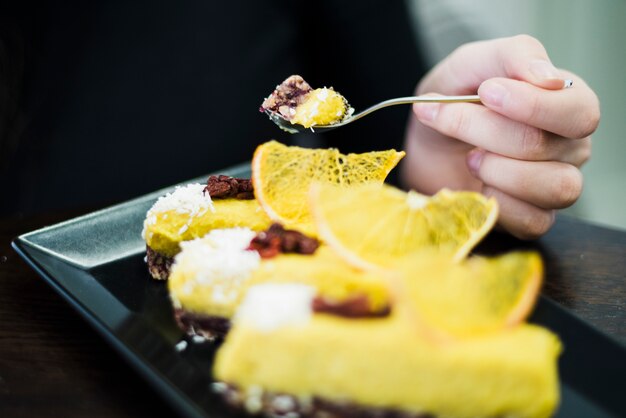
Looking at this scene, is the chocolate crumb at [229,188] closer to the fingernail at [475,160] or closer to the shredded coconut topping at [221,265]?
the shredded coconut topping at [221,265]

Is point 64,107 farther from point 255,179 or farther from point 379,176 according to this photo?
point 379,176

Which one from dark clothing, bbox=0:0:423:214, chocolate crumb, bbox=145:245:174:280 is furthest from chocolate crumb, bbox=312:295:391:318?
dark clothing, bbox=0:0:423:214

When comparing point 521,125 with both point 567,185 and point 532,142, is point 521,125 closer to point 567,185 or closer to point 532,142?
point 532,142

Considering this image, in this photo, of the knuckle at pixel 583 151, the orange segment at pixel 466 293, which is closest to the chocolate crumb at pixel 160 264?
the orange segment at pixel 466 293

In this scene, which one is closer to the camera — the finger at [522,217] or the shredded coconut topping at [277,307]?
the shredded coconut topping at [277,307]

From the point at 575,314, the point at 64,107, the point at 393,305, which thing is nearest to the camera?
the point at 393,305

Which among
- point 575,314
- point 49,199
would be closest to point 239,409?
point 575,314
